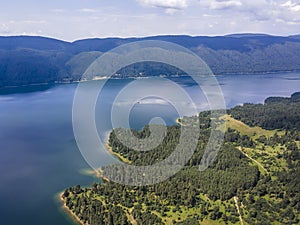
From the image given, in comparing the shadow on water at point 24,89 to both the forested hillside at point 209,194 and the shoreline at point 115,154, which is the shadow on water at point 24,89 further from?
the forested hillside at point 209,194

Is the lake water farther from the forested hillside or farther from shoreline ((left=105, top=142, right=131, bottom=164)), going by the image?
the forested hillside

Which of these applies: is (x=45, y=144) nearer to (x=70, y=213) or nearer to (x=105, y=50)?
(x=70, y=213)

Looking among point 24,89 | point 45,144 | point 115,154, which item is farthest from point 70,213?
point 24,89

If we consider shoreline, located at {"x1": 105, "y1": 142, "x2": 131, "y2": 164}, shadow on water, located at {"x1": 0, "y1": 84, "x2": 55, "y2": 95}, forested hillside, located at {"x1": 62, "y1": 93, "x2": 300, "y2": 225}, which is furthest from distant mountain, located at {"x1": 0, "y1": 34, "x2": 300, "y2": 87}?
forested hillside, located at {"x1": 62, "y1": 93, "x2": 300, "y2": 225}

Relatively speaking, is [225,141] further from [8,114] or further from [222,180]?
[8,114]

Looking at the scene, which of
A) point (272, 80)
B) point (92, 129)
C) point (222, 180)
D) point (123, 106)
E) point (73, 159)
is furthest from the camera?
point (272, 80)

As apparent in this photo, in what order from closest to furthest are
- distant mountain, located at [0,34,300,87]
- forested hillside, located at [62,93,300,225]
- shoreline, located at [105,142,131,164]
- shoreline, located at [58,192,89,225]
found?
1. forested hillside, located at [62,93,300,225]
2. shoreline, located at [58,192,89,225]
3. shoreline, located at [105,142,131,164]
4. distant mountain, located at [0,34,300,87]

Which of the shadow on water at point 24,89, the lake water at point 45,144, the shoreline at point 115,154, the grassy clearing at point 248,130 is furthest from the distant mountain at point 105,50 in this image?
the shoreline at point 115,154

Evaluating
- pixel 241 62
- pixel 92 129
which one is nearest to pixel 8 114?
pixel 92 129
